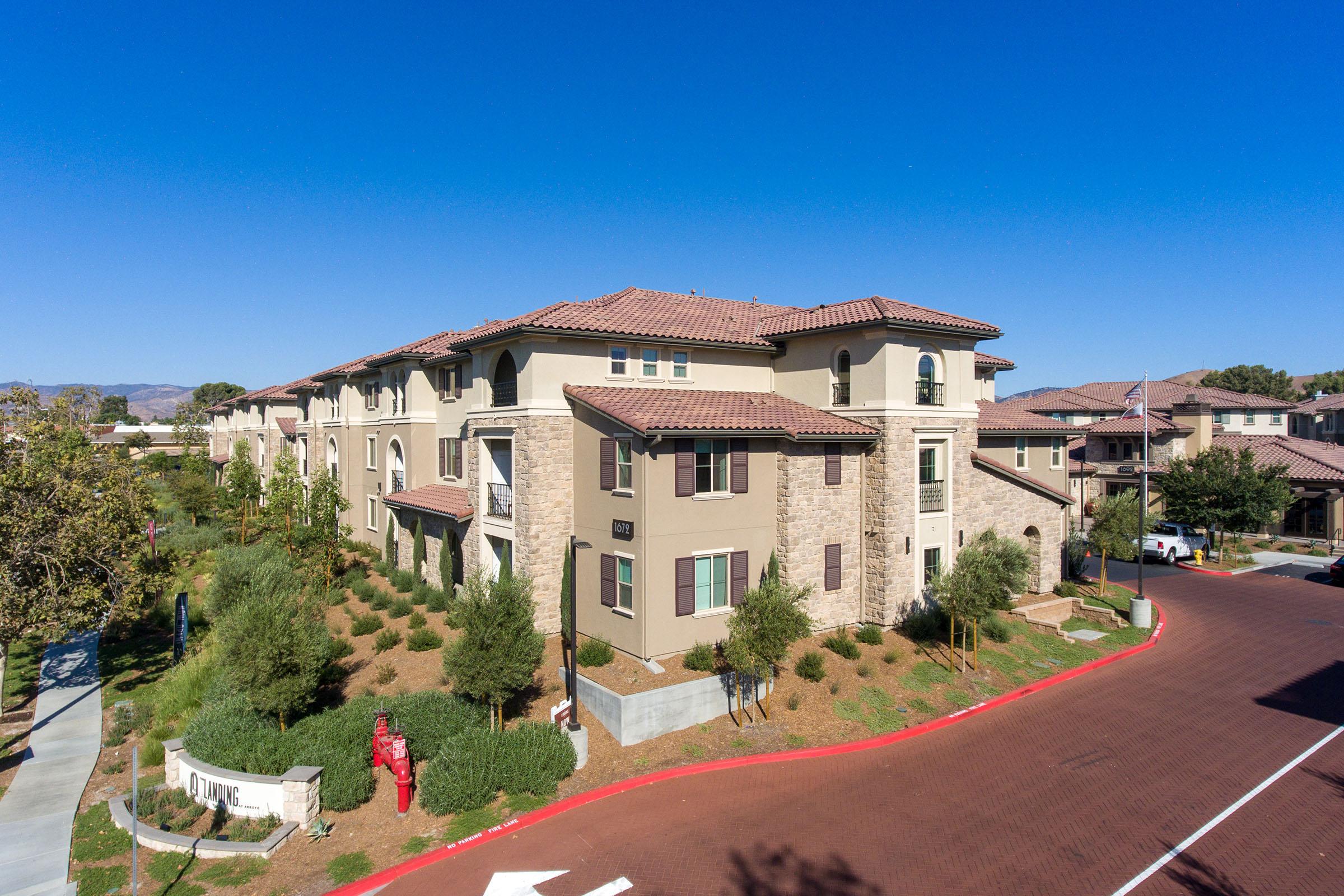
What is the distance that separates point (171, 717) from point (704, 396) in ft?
55.1

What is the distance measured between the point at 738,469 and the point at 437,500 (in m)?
13.3

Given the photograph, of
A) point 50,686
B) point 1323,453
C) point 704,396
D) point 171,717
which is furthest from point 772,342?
point 1323,453

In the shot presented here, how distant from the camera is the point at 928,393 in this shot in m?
23.1

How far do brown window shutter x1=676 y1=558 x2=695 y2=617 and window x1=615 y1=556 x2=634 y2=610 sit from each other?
3.99 feet

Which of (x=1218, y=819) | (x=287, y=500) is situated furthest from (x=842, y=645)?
(x=287, y=500)

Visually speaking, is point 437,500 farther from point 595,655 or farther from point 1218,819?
point 1218,819

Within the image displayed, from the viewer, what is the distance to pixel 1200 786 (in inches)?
556

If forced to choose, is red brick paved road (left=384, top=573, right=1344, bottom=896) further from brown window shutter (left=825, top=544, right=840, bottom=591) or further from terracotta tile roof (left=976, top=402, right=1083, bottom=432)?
terracotta tile roof (left=976, top=402, right=1083, bottom=432)

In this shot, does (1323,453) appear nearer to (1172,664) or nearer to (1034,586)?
(1034,586)

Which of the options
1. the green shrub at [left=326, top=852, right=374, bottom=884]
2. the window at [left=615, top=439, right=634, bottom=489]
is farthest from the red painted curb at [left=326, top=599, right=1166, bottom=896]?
the window at [left=615, top=439, right=634, bottom=489]

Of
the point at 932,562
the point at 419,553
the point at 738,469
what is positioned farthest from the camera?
the point at 419,553

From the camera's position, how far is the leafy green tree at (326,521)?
94.3 feet

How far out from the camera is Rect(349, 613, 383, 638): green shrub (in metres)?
23.6

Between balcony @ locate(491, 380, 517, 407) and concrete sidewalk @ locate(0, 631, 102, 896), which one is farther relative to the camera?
balcony @ locate(491, 380, 517, 407)
